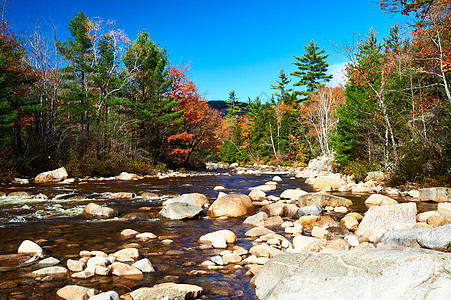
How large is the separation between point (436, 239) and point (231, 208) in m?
4.83

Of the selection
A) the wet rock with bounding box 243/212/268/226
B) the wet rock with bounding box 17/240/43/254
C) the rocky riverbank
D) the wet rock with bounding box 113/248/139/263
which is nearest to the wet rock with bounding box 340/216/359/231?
the rocky riverbank

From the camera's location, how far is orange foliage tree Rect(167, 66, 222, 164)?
2589 centimetres

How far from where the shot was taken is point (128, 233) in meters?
5.91

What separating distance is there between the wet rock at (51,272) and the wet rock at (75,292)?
2.02 ft

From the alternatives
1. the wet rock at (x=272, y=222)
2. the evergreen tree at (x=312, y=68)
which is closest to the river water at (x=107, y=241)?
the wet rock at (x=272, y=222)

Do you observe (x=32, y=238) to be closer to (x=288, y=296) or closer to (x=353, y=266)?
(x=288, y=296)

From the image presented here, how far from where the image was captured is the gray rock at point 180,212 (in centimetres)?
747

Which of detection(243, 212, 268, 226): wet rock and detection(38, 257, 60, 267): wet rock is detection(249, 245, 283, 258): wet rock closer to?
detection(243, 212, 268, 226): wet rock

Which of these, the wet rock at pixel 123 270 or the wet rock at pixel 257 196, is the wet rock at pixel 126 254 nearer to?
the wet rock at pixel 123 270

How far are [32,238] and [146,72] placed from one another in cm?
2053

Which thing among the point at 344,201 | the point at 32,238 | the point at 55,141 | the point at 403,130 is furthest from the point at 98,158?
the point at 403,130

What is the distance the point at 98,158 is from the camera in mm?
19156

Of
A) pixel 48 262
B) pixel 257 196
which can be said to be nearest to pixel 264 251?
pixel 48 262

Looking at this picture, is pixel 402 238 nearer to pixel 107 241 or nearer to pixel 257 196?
pixel 107 241
